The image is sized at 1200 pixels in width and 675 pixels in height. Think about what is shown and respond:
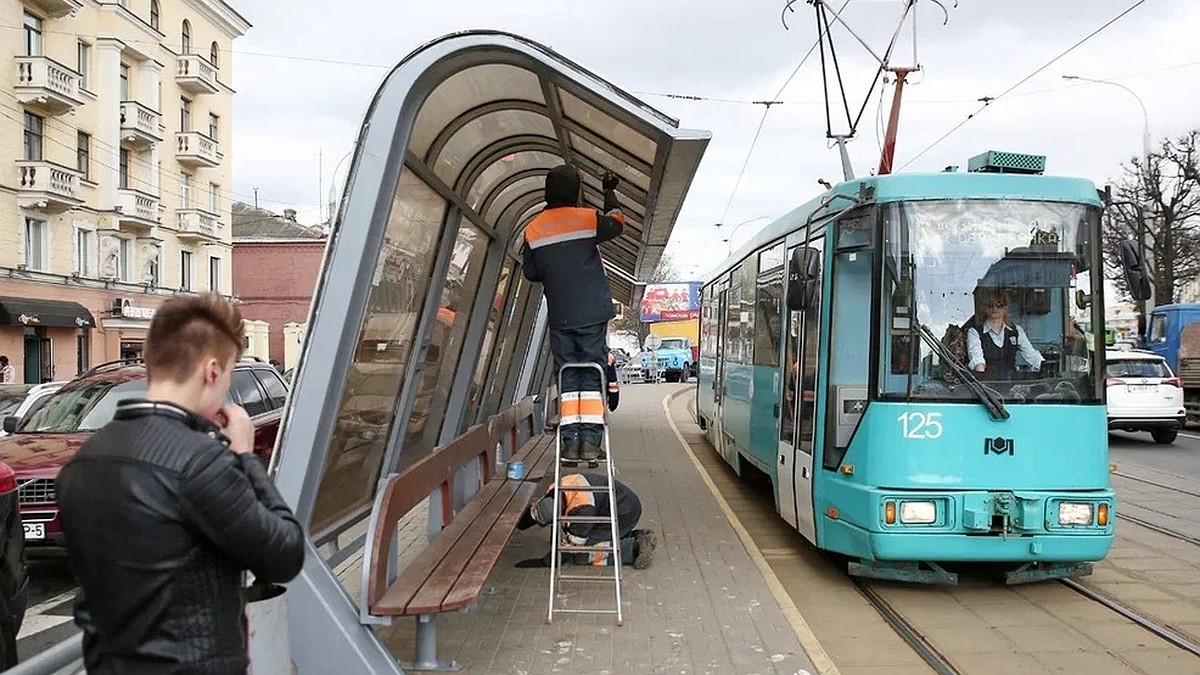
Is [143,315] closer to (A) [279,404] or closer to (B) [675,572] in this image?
(A) [279,404]

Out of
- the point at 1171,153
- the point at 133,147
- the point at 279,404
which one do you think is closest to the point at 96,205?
the point at 133,147

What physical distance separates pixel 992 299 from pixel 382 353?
405 cm

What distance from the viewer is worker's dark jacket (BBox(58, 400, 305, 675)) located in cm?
219

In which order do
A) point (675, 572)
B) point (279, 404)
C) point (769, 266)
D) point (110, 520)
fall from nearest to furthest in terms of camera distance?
point (110, 520), point (675, 572), point (769, 266), point (279, 404)

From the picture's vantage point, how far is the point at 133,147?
3612 centimetres

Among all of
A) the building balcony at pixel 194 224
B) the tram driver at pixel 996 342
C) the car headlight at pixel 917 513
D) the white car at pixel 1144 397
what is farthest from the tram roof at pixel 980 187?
the building balcony at pixel 194 224

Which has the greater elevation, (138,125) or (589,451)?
(138,125)

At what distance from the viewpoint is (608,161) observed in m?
7.51

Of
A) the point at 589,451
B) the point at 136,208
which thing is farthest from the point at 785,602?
the point at 136,208

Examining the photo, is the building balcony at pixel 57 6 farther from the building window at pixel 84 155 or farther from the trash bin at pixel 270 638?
the trash bin at pixel 270 638

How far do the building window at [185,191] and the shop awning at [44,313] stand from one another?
877 cm

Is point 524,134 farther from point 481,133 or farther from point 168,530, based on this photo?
point 168,530

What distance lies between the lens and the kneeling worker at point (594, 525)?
710 centimetres

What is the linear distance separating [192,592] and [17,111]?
32.1 metres
